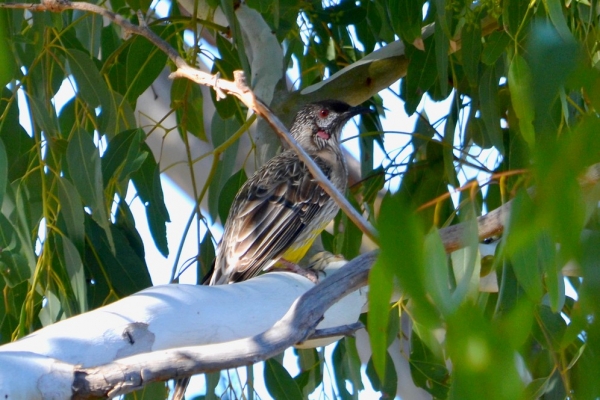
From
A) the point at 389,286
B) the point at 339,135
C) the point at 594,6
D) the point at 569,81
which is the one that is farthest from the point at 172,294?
the point at 339,135

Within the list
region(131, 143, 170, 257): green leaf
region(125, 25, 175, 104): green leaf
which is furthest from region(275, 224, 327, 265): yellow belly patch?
region(125, 25, 175, 104): green leaf

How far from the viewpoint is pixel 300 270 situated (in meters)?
2.32

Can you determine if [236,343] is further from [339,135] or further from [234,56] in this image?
[339,135]

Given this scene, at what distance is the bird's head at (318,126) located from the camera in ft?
10.5

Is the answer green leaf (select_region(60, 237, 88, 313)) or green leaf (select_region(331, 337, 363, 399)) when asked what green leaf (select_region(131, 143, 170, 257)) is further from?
green leaf (select_region(331, 337, 363, 399))

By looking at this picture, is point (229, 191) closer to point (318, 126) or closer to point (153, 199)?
point (153, 199)

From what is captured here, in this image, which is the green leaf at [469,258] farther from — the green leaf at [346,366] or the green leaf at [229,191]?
the green leaf at [229,191]

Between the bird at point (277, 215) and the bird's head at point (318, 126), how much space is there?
0.12 feet

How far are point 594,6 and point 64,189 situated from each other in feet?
4.24

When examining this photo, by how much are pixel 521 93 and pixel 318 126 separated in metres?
1.96

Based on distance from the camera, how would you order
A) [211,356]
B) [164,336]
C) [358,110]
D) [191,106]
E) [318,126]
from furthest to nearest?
[318,126]
[358,110]
[191,106]
[164,336]
[211,356]

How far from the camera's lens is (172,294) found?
1538 millimetres

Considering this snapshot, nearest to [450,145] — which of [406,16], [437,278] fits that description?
[406,16]

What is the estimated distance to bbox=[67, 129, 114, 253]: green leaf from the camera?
195 centimetres
